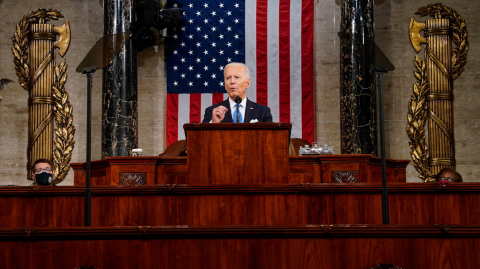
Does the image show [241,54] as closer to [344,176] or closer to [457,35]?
[457,35]

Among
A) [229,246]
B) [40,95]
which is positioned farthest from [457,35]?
[229,246]

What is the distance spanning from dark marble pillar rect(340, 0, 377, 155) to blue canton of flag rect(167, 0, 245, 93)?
1.86 meters

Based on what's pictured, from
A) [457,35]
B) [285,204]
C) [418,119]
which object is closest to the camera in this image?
[285,204]

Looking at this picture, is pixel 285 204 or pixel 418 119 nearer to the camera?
pixel 285 204

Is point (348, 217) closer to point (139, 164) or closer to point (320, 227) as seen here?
point (320, 227)

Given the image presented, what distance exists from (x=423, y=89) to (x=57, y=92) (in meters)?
6.10

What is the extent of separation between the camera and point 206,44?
376 inches

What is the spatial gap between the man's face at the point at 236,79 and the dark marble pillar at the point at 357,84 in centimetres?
235

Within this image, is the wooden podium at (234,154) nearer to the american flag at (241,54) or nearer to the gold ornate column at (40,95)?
the american flag at (241,54)

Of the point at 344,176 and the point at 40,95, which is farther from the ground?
the point at 40,95

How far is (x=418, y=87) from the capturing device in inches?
371

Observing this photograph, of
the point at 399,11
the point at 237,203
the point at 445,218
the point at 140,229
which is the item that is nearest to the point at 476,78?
the point at 399,11

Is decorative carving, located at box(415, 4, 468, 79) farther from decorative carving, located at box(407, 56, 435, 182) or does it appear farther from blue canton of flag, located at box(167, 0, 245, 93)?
blue canton of flag, located at box(167, 0, 245, 93)

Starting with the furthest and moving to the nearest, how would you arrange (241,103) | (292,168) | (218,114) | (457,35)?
(457,35)
(241,103)
(292,168)
(218,114)
